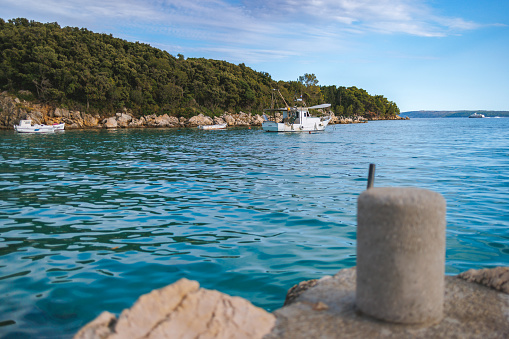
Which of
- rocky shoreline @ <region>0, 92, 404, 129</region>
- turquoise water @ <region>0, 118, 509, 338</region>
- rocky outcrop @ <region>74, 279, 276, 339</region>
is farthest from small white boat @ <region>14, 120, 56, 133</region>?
rocky outcrop @ <region>74, 279, 276, 339</region>

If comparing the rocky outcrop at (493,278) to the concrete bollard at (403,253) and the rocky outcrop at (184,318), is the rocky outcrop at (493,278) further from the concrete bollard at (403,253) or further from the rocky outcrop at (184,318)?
the rocky outcrop at (184,318)

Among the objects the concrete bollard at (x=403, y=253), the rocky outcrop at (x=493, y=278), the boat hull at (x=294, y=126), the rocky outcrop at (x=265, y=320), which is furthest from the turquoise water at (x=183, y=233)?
the boat hull at (x=294, y=126)

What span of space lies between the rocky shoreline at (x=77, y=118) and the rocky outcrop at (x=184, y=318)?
66166 millimetres

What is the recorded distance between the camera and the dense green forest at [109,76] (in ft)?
224

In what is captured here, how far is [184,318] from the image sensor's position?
2936mm

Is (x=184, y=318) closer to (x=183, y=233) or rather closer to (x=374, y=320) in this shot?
(x=374, y=320)

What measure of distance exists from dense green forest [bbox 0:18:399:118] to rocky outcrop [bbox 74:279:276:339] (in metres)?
68.3

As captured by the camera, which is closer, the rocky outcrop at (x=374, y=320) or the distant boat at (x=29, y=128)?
the rocky outcrop at (x=374, y=320)

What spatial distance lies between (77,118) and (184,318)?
73189 millimetres

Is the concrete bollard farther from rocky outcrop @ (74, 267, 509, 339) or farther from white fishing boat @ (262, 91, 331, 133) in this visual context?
white fishing boat @ (262, 91, 331, 133)

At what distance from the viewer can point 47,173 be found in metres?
16.1

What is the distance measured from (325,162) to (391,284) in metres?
18.1

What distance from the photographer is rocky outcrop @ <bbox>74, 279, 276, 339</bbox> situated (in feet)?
9.01

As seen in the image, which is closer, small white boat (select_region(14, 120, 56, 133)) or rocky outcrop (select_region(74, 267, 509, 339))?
rocky outcrop (select_region(74, 267, 509, 339))
